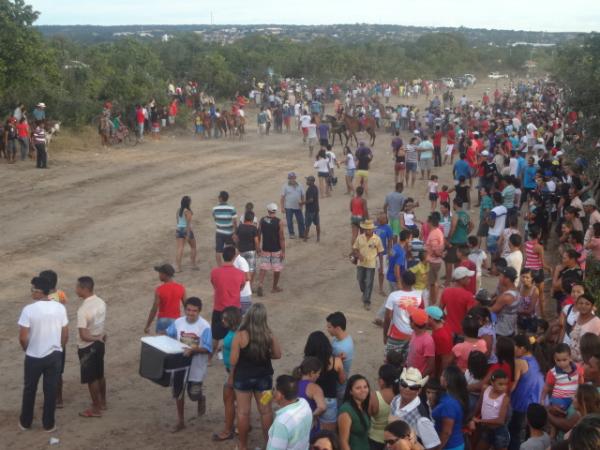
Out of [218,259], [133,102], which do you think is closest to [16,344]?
[218,259]

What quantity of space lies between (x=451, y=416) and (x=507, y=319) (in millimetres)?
2858

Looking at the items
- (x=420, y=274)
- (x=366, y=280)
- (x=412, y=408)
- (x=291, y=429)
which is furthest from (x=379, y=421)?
(x=366, y=280)

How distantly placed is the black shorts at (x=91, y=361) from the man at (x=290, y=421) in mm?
2874

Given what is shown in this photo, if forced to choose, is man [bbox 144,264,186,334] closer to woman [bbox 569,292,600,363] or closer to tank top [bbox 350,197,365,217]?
woman [bbox 569,292,600,363]

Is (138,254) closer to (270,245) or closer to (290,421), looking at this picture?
(270,245)

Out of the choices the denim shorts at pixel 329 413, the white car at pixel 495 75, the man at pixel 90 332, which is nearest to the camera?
the denim shorts at pixel 329 413

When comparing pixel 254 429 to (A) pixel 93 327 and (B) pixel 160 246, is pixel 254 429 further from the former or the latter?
(B) pixel 160 246

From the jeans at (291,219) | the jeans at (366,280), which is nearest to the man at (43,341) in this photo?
the jeans at (366,280)

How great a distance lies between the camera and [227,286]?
31.6 ft

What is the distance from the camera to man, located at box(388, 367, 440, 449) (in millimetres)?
6117

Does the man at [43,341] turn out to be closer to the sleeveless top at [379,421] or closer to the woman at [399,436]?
the sleeveless top at [379,421]

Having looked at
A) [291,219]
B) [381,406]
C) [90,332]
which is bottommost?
[291,219]

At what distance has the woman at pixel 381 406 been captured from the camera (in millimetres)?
6414

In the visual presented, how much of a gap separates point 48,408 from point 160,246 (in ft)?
26.5
